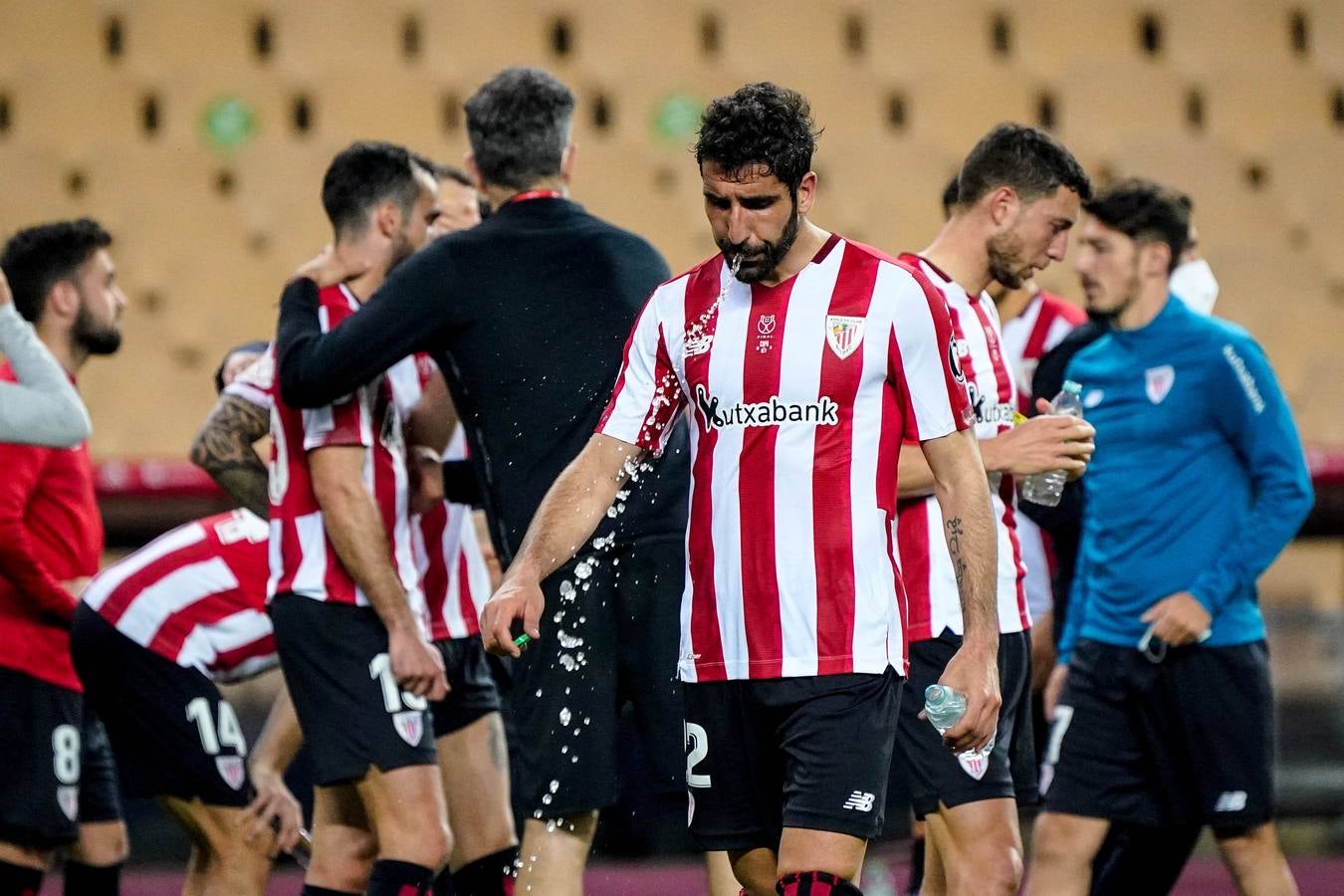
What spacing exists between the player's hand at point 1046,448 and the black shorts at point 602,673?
78 centimetres

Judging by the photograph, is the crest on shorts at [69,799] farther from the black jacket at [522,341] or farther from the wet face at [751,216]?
the wet face at [751,216]

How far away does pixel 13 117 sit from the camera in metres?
9.48

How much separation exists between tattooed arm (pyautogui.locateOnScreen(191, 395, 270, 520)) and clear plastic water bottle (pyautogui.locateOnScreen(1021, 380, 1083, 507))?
2001 mm

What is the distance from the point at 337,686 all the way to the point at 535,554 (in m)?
1.18

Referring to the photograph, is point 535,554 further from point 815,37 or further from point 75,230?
point 815,37

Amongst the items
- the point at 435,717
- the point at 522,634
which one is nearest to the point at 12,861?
the point at 435,717

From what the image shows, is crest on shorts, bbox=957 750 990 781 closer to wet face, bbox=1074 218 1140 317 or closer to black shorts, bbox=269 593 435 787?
black shorts, bbox=269 593 435 787

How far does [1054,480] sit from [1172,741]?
980 millimetres

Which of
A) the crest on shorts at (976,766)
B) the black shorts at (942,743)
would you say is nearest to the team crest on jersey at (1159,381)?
the black shorts at (942,743)

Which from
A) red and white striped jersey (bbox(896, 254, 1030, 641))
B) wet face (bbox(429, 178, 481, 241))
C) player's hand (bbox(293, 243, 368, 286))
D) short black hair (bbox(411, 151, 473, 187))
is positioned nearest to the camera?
red and white striped jersey (bbox(896, 254, 1030, 641))

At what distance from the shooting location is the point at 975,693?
3082 mm

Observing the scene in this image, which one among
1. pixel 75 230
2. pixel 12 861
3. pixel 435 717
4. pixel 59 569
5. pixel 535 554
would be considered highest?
pixel 75 230

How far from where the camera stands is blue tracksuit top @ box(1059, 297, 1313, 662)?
480 cm

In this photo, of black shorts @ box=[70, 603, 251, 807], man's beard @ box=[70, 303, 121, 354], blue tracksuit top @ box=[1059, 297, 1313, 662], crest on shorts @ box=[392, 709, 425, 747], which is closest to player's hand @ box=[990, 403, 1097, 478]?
blue tracksuit top @ box=[1059, 297, 1313, 662]
